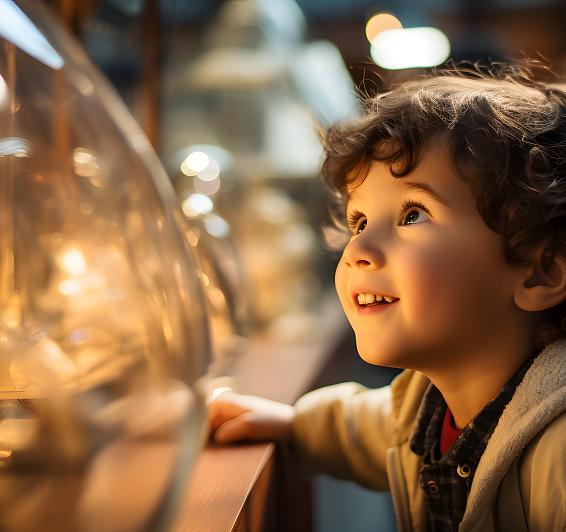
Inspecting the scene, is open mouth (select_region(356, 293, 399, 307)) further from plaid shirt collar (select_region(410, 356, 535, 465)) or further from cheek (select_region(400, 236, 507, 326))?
plaid shirt collar (select_region(410, 356, 535, 465))

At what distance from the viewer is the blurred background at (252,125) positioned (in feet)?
3.64

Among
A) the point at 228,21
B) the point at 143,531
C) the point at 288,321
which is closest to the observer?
the point at 143,531

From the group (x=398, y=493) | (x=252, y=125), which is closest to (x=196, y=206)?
(x=398, y=493)

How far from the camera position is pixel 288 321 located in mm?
1608

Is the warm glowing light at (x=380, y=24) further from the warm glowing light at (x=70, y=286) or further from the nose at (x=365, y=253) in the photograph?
the warm glowing light at (x=70, y=286)

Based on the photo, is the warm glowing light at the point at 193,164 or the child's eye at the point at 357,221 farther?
the warm glowing light at the point at 193,164

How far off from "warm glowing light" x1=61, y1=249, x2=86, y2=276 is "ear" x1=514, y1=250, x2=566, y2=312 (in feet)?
1.27

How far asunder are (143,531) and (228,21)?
1.87 meters

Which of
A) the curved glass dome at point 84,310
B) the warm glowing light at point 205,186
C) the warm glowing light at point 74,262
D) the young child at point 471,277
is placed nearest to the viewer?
the curved glass dome at point 84,310

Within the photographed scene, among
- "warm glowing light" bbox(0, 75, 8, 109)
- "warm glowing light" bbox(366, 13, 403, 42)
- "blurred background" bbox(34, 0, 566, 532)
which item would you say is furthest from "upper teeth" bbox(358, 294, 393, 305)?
"warm glowing light" bbox(366, 13, 403, 42)

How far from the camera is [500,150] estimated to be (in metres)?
0.64

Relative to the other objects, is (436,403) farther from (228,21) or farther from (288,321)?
(228,21)

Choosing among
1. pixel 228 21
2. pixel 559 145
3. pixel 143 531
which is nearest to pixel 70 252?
pixel 143 531

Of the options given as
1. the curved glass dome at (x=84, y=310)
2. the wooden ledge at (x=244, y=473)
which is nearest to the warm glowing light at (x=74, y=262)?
the curved glass dome at (x=84, y=310)
